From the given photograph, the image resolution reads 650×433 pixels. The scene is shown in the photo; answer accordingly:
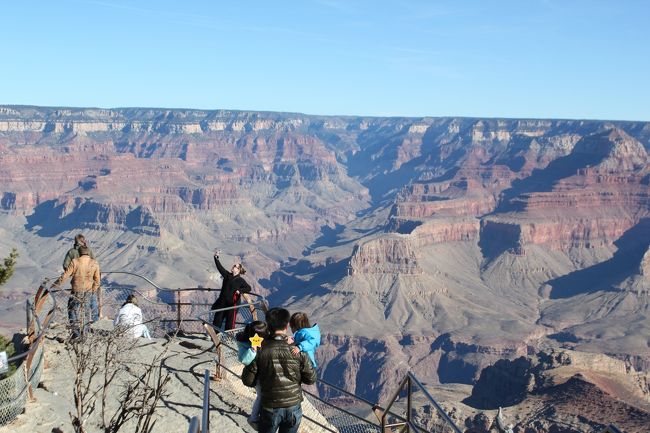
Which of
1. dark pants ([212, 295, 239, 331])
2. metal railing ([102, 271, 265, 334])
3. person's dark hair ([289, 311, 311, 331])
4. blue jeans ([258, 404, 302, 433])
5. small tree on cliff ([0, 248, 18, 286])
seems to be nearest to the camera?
blue jeans ([258, 404, 302, 433])

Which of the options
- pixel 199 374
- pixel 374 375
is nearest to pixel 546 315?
pixel 374 375

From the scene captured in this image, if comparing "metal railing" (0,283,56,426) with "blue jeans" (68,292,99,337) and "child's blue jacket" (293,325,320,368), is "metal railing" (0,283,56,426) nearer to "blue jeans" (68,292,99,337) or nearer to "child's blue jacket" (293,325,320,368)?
"blue jeans" (68,292,99,337)

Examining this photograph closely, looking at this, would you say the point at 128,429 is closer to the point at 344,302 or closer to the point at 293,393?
the point at 293,393

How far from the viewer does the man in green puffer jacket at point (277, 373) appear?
1045 centimetres

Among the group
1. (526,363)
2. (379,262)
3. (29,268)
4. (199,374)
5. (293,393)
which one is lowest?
(29,268)

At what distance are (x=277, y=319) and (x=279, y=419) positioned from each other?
1.48 metres

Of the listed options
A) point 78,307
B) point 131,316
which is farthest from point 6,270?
point 131,316

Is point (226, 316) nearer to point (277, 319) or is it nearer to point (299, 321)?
point (299, 321)

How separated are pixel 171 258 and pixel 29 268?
118 feet

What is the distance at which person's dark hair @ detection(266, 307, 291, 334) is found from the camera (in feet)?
34.3

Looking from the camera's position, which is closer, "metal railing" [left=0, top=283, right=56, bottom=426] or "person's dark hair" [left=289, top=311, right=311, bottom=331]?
"person's dark hair" [left=289, top=311, right=311, bottom=331]

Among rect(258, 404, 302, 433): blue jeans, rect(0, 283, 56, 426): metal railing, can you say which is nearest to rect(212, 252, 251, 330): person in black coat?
rect(0, 283, 56, 426): metal railing

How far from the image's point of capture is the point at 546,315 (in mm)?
143375

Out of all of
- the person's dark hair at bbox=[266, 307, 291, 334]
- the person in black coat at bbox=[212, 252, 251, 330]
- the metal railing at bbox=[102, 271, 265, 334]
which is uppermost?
the person's dark hair at bbox=[266, 307, 291, 334]
